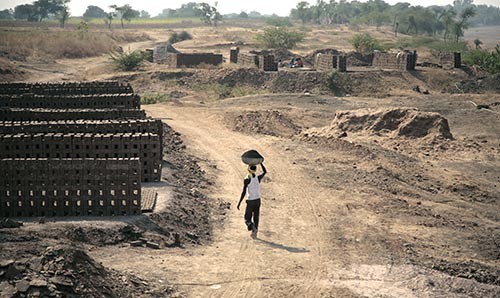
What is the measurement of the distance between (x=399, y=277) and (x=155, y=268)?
3.46 metres

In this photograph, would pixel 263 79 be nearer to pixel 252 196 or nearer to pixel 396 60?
pixel 396 60

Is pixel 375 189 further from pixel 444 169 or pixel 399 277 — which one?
pixel 399 277

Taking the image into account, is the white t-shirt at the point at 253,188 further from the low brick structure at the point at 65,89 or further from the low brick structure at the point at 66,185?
the low brick structure at the point at 65,89

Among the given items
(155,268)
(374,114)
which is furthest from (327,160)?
(155,268)

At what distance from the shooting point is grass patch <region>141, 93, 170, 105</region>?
93.4ft

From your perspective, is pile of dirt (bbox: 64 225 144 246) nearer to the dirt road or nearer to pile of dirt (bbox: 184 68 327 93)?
the dirt road

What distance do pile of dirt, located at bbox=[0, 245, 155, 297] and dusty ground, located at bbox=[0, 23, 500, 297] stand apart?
0.02 metres

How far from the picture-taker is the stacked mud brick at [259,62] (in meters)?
34.4

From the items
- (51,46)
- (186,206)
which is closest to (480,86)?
(186,206)

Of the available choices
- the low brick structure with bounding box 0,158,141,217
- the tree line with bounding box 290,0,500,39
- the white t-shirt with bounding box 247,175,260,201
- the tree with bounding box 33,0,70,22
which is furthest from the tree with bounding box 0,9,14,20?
the white t-shirt with bounding box 247,175,260,201

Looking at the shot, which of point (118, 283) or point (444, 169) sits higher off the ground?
point (118, 283)

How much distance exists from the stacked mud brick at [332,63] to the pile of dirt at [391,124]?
11682 mm

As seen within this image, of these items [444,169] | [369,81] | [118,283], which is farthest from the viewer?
[369,81]

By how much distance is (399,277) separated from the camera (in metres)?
9.61
